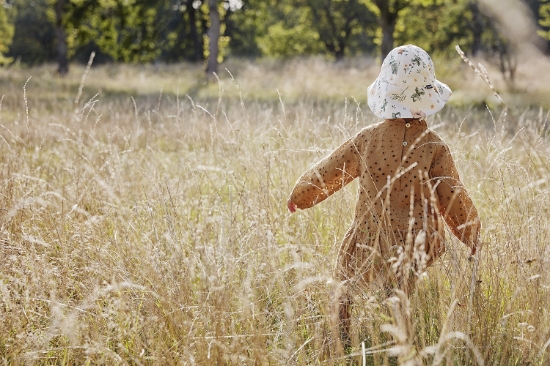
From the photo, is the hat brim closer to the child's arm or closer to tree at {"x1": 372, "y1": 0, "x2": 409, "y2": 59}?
the child's arm

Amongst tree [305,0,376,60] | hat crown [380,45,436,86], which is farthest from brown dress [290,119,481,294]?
tree [305,0,376,60]

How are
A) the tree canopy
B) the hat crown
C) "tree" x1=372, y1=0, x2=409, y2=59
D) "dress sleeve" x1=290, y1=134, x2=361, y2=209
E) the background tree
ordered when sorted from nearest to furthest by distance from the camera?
1. the hat crown
2. "dress sleeve" x1=290, y1=134, x2=361, y2=209
3. "tree" x1=372, y1=0, x2=409, y2=59
4. the tree canopy
5. the background tree

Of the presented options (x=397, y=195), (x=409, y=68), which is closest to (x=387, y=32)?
(x=409, y=68)

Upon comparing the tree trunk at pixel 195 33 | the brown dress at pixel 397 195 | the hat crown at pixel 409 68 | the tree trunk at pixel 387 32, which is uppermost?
the tree trunk at pixel 195 33

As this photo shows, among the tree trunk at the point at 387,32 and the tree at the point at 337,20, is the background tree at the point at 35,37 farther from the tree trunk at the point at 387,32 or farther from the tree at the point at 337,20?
the tree trunk at the point at 387,32

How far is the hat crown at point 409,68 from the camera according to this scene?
233 centimetres

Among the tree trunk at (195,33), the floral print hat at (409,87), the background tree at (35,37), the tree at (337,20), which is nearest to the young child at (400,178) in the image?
the floral print hat at (409,87)

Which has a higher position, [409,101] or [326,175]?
[409,101]

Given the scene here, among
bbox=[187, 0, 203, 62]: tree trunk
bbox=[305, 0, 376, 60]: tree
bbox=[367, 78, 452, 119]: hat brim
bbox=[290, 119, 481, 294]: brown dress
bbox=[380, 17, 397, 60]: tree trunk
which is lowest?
bbox=[290, 119, 481, 294]: brown dress

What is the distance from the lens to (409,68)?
2.33 metres

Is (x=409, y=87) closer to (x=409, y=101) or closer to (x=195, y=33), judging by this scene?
(x=409, y=101)

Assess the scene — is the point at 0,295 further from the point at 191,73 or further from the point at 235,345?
the point at 191,73

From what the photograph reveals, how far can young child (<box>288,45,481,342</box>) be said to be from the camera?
7.66 feet

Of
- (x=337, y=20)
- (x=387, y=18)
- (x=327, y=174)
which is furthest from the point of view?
(x=337, y=20)
